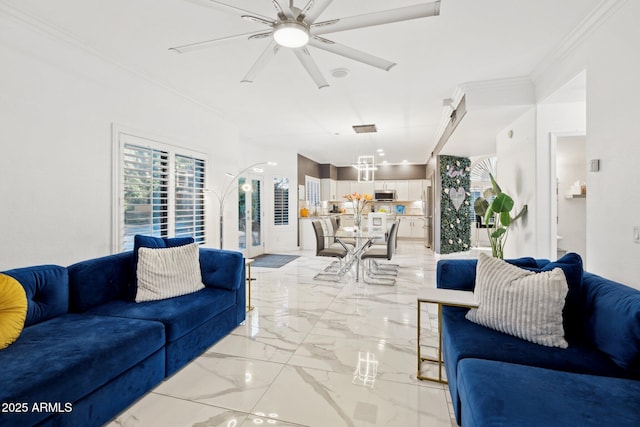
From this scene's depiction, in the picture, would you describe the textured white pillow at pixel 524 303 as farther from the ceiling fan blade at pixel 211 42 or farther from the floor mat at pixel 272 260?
the floor mat at pixel 272 260

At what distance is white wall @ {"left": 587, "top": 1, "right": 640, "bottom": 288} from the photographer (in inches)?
83.2

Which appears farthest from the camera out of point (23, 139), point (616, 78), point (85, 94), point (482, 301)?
point (85, 94)

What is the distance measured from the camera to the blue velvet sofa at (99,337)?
1452mm

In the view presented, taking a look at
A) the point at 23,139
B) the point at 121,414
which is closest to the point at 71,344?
the point at 121,414

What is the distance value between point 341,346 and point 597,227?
2365mm

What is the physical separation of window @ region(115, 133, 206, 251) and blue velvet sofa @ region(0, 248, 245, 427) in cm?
83

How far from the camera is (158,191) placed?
3.83 m

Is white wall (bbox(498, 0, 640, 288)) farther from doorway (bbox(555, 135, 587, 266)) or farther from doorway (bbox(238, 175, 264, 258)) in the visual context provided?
doorway (bbox(238, 175, 264, 258))

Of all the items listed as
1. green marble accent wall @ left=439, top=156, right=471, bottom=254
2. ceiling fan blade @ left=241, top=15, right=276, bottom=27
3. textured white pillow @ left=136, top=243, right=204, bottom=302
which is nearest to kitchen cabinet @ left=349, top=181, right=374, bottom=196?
green marble accent wall @ left=439, top=156, right=471, bottom=254

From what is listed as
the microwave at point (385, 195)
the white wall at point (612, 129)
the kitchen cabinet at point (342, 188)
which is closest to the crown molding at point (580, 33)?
the white wall at point (612, 129)

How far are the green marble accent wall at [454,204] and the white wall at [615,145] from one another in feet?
15.9

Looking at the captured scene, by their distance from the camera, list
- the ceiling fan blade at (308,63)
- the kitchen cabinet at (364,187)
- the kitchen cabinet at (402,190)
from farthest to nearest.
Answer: the kitchen cabinet at (364,187) < the kitchen cabinet at (402,190) < the ceiling fan blade at (308,63)

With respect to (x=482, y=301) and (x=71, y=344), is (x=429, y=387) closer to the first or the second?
(x=482, y=301)

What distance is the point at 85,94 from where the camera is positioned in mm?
2947
